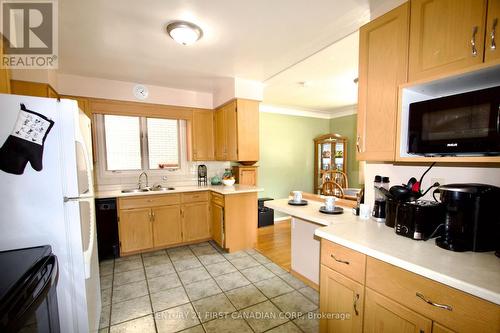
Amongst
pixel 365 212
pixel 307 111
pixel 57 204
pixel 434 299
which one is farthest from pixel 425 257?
pixel 307 111

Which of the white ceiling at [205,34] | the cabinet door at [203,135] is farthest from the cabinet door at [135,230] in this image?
the white ceiling at [205,34]

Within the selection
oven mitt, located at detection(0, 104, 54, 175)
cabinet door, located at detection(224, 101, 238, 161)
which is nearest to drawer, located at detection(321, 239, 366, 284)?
oven mitt, located at detection(0, 104, 54, 175)

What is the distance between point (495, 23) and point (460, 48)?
0.14m

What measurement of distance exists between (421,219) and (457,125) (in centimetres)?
53

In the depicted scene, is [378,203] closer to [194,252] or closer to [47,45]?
[194,252]

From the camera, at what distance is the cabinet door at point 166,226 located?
3.10 meters

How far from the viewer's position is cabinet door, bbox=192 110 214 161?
372cm

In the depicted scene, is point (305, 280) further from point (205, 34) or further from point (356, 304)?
point (205, 34)

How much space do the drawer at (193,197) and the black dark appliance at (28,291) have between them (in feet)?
6.76

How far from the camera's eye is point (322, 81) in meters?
3.36

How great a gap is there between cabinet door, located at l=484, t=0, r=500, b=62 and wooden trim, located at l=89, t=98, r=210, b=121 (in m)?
3.43

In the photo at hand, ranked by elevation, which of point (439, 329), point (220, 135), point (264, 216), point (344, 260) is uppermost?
point (220, 135)

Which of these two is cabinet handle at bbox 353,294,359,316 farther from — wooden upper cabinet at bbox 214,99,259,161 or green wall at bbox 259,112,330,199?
green wall at bbox 259,112,330,199

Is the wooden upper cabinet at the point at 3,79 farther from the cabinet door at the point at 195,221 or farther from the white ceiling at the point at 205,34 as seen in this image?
the cabinet door at the point at 195,221
